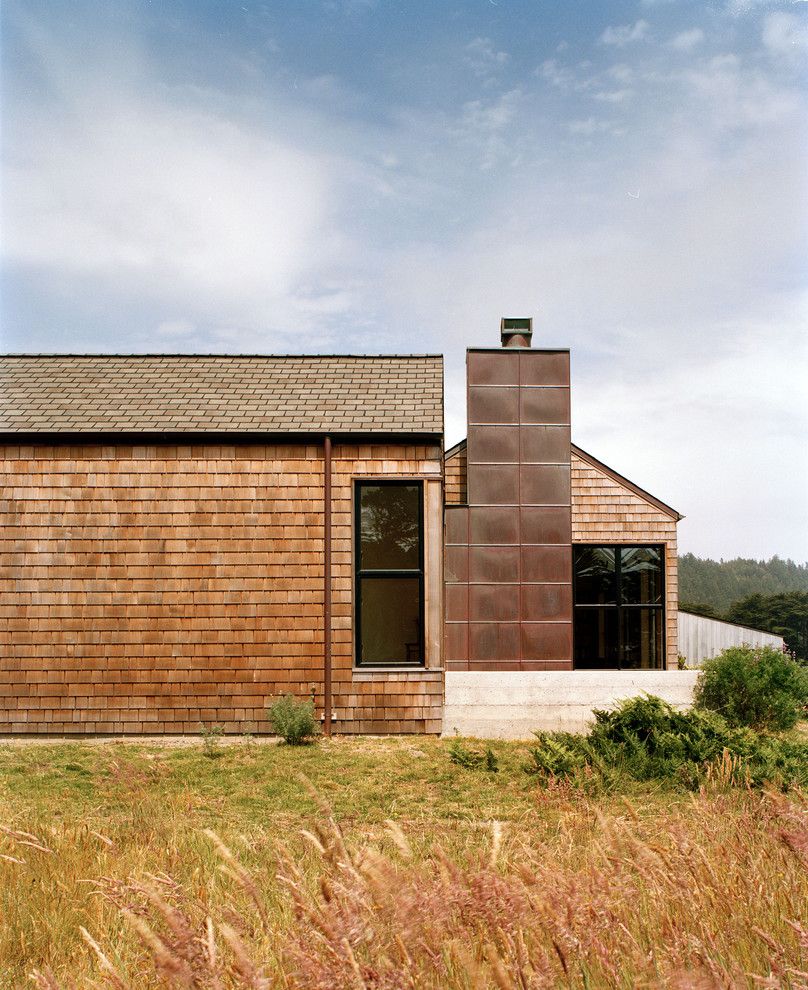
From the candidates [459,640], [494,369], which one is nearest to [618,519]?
[494,369]

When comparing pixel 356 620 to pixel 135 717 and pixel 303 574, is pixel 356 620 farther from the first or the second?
Answer: pixel 135 717

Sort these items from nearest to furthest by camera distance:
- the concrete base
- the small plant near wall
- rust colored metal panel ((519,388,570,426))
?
the small plant near wall, the concrete base, rust colored metal panel ((519,388,570,426))

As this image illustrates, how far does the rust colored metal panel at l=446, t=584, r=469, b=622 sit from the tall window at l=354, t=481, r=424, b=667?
565mm

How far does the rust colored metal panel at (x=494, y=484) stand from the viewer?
12219 mm

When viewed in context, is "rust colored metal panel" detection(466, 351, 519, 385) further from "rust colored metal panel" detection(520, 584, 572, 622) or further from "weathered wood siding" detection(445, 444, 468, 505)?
"rust colored metal panel" detection(520, 584, 572, 622)

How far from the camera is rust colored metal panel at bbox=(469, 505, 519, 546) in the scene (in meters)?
12.1

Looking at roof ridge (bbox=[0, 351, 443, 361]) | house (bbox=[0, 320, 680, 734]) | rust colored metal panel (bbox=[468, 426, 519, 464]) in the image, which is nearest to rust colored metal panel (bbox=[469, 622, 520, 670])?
house (bbox=[0, 320, 680, 734])

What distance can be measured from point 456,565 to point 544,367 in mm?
3559

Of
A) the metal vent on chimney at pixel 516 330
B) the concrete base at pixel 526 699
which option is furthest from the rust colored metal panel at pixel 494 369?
Result: the concrete base at pixel 526 699

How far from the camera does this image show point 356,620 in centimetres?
1056

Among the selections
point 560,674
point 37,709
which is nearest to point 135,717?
point 37,709

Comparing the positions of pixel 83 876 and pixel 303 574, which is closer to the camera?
pixel 83 876

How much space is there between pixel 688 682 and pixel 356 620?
A: 494cm

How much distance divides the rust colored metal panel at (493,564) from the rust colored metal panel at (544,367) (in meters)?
2.77
